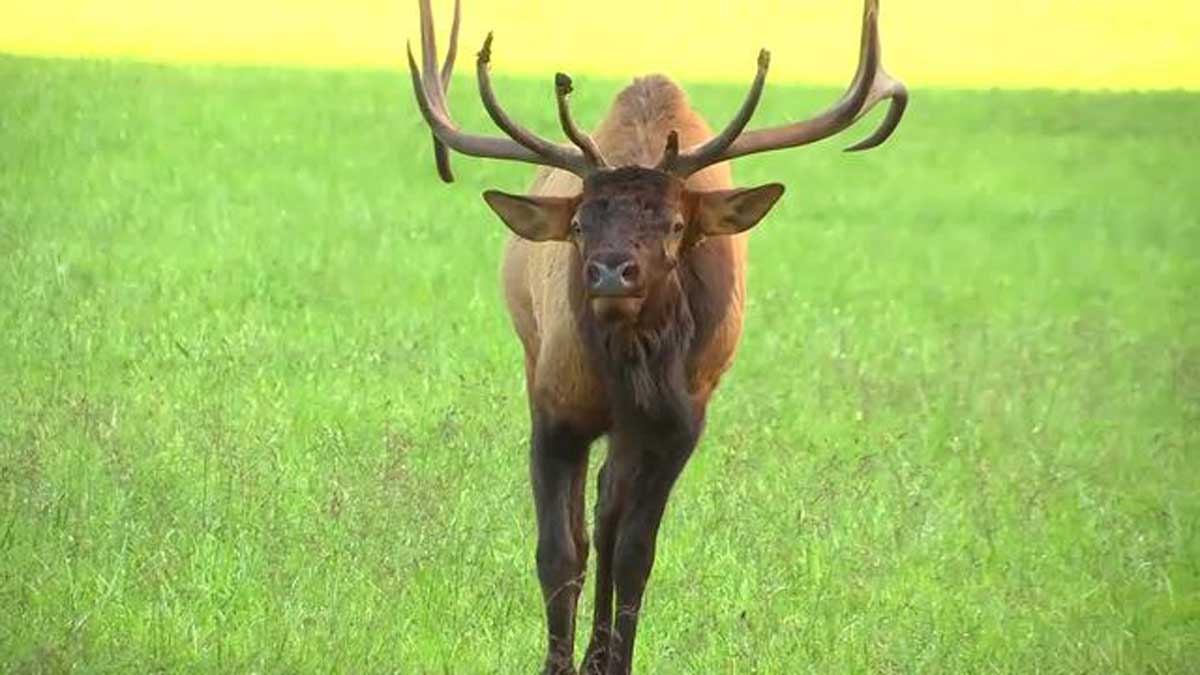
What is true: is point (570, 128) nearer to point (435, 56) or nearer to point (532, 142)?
point (532, 142)

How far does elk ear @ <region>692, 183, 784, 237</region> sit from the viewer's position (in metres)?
8.53

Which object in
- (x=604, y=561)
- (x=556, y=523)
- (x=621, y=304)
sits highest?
(x=621, y=304)

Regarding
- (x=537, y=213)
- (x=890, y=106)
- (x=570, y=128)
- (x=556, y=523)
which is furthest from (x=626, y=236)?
(x=890, y=106)

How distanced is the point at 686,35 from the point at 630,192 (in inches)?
1242

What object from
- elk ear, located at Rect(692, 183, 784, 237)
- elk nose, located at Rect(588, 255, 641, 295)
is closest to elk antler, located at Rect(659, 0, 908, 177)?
elk ear, located at Rect(692, 183, 784, 237)

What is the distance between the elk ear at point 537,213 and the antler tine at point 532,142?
117mm

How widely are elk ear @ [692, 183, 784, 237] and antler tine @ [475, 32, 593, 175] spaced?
1.16 ft

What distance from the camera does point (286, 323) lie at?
15523mm

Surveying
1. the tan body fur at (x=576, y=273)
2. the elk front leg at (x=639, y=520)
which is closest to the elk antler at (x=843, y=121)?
the tan body fur at (x=576, y=273)

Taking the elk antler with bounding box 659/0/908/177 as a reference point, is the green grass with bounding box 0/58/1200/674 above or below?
below

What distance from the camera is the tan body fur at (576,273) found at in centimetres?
877

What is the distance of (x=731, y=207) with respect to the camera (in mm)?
8578

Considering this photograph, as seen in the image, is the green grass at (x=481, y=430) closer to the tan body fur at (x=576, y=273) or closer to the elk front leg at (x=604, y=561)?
the elk front leg at (x=604, y=561)

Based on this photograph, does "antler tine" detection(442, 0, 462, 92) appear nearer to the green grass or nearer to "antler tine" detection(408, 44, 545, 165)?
"antler tine" detection(408, 44, 545, 165)
